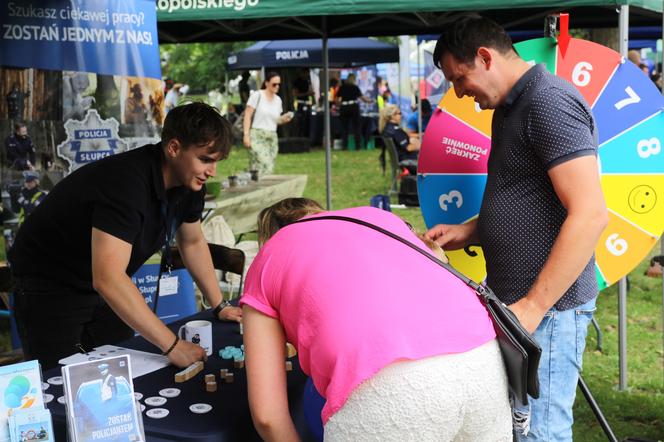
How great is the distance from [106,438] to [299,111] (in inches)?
673

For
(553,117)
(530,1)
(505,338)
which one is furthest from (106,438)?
(530,1)

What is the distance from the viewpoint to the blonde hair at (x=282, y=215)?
1870mm

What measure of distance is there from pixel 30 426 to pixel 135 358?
0.65 metres

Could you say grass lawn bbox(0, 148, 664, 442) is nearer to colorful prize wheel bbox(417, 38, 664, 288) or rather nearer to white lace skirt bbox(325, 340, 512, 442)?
colorful prize wheel bbox(417, 38, 664, 288)

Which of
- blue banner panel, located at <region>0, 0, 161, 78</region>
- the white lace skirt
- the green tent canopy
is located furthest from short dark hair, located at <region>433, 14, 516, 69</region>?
blue banner panel, located at <region>0, 0, 161, 78</region>

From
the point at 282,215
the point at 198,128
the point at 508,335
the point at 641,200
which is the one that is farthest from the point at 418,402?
the point at 641,200

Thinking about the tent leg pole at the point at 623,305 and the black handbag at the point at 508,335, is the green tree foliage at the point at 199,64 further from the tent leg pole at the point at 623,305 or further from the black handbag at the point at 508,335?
the black handbag at the point at 508,335

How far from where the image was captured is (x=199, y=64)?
25.7 metres

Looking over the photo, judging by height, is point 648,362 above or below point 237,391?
below

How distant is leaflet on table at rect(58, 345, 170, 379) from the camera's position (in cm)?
225

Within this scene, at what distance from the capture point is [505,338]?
5.48ft

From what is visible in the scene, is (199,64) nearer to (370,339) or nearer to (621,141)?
(621,141)

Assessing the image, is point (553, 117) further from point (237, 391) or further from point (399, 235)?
point (237, 391)

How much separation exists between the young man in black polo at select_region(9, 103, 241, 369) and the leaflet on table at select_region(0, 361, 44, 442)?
0.47 m
